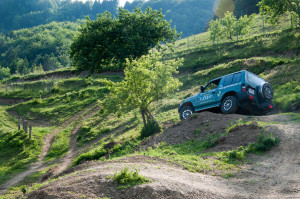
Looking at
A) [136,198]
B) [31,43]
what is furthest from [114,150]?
[31,43]

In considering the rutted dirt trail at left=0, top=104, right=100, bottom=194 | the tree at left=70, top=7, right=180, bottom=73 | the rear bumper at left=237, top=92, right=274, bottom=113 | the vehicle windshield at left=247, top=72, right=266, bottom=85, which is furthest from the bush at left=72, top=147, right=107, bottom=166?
the tree at left=70, top=7, right=180, bottom=73

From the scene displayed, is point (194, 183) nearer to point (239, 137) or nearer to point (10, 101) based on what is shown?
point (239, 137)

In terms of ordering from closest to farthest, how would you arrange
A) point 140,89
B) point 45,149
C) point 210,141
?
point 210,141 → point 140,89 → point 45,149

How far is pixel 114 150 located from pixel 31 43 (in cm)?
15002

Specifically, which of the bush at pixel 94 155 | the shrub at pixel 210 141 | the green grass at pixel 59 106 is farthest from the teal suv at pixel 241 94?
the green grass at pixel 59 106

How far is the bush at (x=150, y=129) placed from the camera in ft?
56.1

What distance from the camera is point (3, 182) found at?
57.9 feet

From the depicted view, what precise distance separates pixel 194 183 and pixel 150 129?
956 cm

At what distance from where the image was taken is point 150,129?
677 inches

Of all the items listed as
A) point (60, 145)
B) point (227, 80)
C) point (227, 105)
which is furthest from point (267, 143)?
point (60, 145)

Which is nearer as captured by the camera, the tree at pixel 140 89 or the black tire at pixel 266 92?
the black tire at pixel 266 92

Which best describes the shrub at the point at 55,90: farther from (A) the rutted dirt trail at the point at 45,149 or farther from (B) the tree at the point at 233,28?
(B) the tree at the point at 233,28

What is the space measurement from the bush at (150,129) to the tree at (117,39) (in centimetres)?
1605

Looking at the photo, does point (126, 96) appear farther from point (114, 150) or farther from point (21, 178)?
point (21, 178)
